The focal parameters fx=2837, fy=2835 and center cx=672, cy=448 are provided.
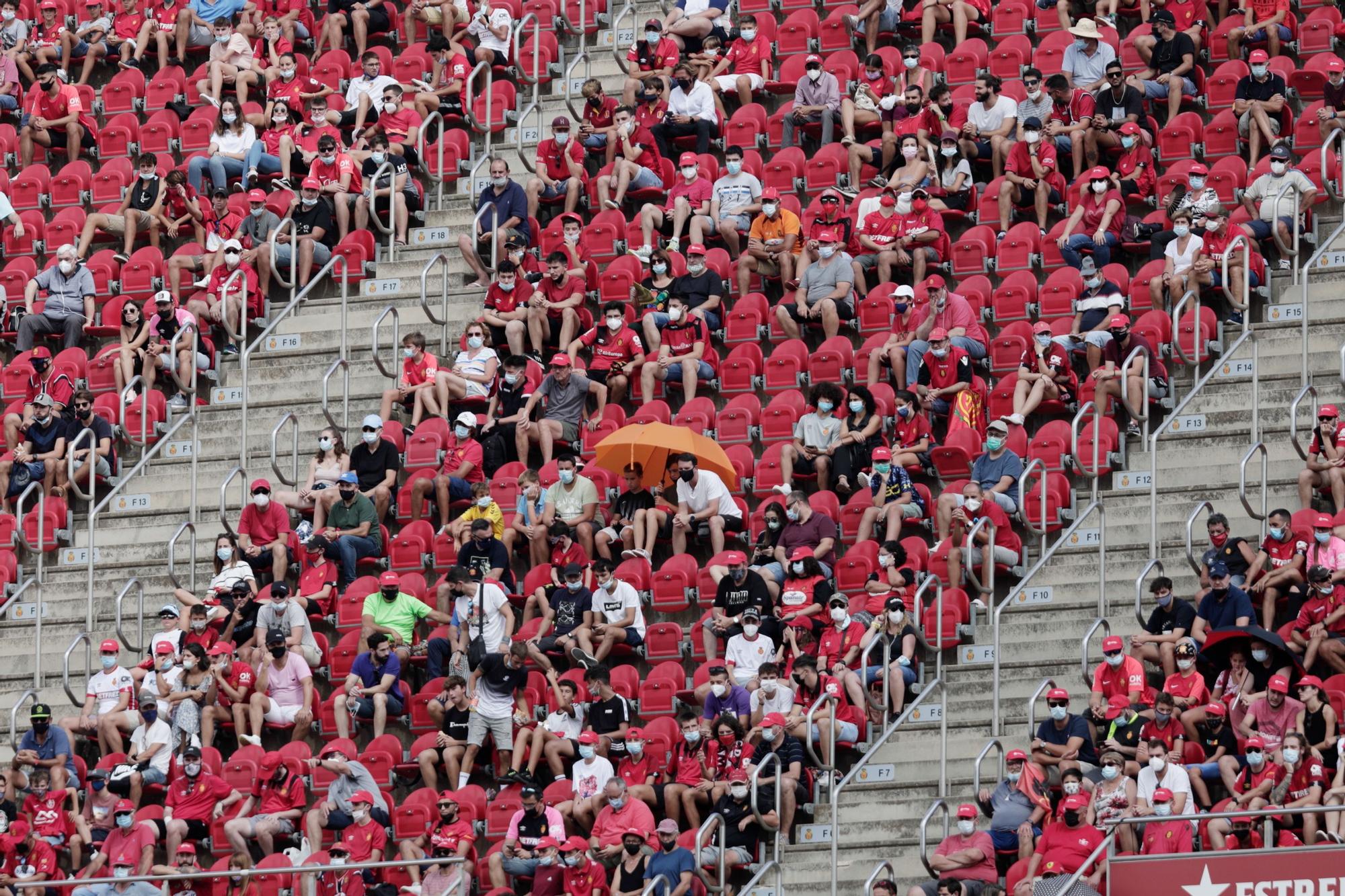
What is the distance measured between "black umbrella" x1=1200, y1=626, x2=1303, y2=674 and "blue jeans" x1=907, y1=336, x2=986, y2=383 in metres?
4.51

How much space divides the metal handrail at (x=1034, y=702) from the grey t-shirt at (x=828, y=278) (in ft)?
17.3

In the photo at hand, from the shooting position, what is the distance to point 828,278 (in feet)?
93.1

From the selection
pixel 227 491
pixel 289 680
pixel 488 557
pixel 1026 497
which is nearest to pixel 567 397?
pixel 488 557

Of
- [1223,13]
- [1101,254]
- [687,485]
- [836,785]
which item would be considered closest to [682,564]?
[687,485]

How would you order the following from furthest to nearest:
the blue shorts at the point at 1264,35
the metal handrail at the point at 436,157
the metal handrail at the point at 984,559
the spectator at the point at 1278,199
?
the metal handrail at the point at 436,157, the blue shorts at the point at 1264,35, the spectator at the point at 1278,199, the metal handrail at the point at 984,559

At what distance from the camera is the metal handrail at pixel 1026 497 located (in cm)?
2548

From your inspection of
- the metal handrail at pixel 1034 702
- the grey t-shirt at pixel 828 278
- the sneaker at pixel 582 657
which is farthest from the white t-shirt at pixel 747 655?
the grey t-shirt at pixel 828 278

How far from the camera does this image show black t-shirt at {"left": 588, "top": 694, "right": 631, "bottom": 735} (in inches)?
994

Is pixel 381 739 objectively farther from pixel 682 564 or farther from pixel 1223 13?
pixel 1223 13

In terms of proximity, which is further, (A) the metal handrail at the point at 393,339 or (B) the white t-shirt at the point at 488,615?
(A) the metal handrail at the point at 393,339

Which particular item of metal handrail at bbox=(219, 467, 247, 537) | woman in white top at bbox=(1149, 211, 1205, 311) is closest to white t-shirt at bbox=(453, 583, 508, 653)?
metal handrail at bbox=(219, 467, 247, 537)

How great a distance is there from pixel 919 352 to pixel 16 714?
9434mm

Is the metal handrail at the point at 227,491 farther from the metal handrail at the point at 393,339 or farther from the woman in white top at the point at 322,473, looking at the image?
the metal handrail at the point at 393,339

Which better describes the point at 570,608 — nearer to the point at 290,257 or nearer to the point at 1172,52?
the point at 290,257
